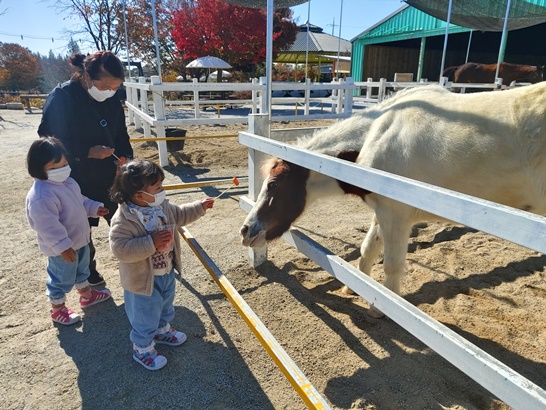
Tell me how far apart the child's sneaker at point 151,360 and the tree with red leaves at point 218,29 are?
24410mm

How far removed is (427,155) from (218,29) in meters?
24.4

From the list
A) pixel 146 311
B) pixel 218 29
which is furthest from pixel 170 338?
pixel 218 29

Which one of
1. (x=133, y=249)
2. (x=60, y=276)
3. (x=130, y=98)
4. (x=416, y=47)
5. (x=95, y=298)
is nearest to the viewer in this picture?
(x=133, y=249)

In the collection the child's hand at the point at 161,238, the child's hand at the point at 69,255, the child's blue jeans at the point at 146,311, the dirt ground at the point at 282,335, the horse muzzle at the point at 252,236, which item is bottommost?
the dirt ground at the point at 282,335

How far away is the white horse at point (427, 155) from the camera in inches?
97.2

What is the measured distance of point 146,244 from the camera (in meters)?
2.22

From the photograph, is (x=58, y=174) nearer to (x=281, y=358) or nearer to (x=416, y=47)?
(x=281, y=358)

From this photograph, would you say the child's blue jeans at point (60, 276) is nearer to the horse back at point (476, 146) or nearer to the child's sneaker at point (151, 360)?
the child's sneaker at point (151, 360)

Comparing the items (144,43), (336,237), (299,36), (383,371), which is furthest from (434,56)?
(383,371)

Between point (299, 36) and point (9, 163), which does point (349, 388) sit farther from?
point (299, 36)

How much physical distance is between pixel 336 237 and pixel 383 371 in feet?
7.36

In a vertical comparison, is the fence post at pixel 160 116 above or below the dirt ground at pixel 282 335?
above

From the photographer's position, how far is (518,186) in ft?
8.28

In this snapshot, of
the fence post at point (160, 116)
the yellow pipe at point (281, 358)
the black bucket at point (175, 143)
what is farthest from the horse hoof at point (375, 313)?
the black bucket at point (175, 143)
